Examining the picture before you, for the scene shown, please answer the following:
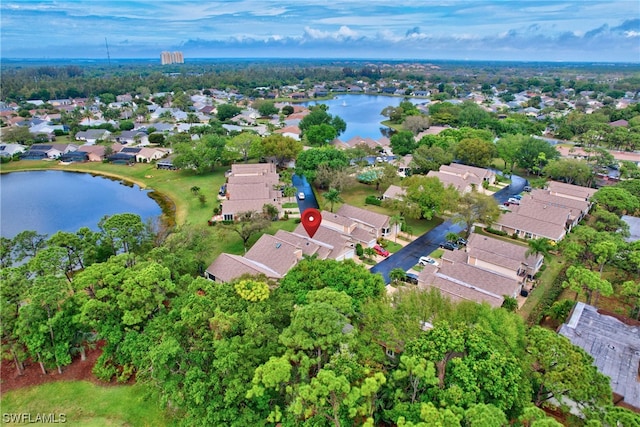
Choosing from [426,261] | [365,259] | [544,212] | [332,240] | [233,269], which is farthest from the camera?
[544,212]

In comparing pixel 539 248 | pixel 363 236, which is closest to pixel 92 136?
pixel 363 236

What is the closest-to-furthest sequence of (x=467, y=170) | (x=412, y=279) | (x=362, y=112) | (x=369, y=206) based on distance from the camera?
(x=412, y=279) < (x=369, y=206) < (x=467, y=170) < (x=362, y=112)

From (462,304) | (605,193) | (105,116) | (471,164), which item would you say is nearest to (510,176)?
(471,164)

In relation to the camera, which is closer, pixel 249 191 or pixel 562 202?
pixel 562 202

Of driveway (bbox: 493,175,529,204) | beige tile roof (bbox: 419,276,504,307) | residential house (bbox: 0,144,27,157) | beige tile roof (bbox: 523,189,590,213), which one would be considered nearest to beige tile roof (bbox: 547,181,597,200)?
beige tile roof (bbox: 523,189,590,213)

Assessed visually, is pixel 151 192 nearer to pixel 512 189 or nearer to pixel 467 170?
pixel 467 170

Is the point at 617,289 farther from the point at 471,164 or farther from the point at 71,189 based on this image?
the point at 71,189

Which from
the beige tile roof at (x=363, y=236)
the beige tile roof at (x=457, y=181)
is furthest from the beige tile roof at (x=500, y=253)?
the beige tile roof at (x=457, y=181)
